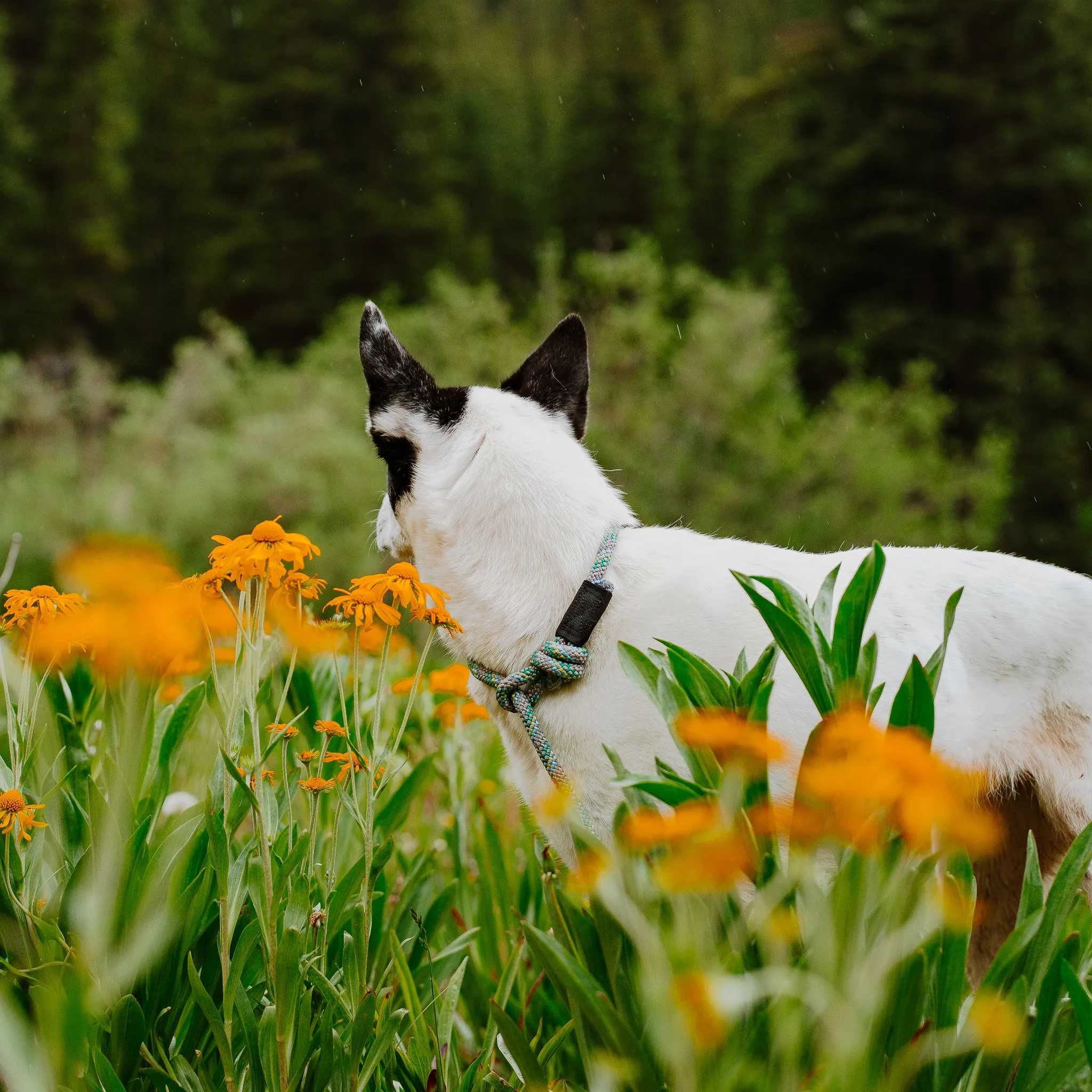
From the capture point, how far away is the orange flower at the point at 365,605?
1599 mm

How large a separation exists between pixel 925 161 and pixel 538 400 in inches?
1024

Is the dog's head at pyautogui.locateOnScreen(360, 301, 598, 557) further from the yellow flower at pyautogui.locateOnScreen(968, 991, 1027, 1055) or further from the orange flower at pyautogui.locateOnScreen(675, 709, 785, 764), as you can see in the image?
the yellow flower at pyautogui.locateOnScreen(968, 991, 1027, 1055)

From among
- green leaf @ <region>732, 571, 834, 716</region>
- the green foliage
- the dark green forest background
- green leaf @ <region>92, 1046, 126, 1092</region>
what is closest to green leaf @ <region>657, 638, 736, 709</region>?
green leaf @ <region>732, 571, 834, 716</region>

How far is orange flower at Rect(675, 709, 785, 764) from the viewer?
1.14 m

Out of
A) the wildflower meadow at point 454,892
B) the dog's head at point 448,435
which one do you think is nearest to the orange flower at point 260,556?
the wildflower meadow at point 454,892

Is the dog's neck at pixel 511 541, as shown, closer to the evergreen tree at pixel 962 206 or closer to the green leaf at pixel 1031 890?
the green leaf at pixel 1031 890

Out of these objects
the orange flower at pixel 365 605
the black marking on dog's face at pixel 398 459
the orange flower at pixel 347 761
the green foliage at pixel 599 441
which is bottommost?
the green foliage at pixel 599 441

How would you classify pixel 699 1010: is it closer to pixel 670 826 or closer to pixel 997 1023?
pixel 670 826

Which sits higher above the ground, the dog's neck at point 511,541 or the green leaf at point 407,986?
the dog's neck at point 511,541

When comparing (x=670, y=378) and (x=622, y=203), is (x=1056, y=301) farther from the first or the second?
(x=622, y=203)

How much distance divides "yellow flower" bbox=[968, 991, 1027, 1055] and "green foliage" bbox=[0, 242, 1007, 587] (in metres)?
13.5

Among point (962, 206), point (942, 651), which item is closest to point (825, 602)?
point (942, 651)

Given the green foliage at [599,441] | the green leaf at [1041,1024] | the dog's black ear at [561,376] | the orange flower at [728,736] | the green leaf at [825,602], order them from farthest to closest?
1. the green foliage at [599,441]
2. the dog's black ear at [561,376]
3. the green leaf at [825,602]
4. the green leaf at [1041,1024]
5. the orange flower at [728,736]

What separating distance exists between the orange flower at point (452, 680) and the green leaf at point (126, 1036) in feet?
3.87
